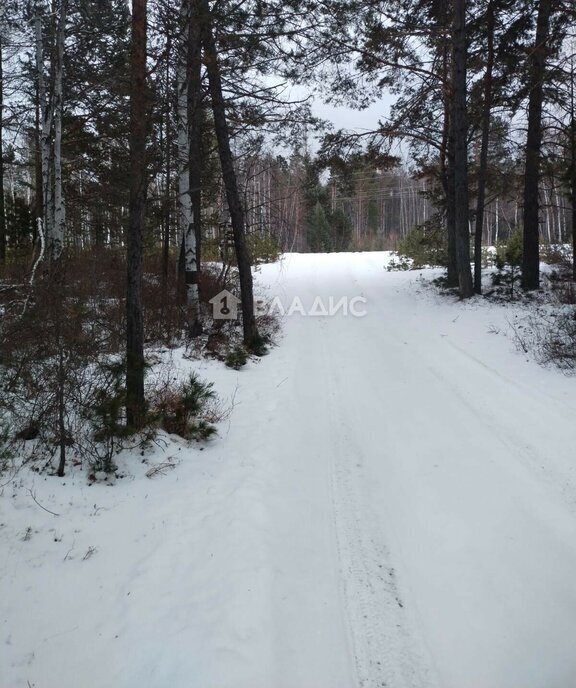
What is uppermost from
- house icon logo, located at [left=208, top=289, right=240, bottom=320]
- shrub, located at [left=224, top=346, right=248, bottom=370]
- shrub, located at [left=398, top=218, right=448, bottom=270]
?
shrub, located at [left=398, top=218, right=448, bottom=270]

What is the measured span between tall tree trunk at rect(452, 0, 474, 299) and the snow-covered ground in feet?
24.0

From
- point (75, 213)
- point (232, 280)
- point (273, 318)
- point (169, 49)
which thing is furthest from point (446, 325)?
point (75, 213)

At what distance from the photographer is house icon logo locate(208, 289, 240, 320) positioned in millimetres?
11530

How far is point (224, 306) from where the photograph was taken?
1177 centimetres

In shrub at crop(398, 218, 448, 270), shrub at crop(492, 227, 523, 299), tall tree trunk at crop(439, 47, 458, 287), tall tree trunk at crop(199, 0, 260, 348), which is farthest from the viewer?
shrub at crop(398, 218, 448, 270)

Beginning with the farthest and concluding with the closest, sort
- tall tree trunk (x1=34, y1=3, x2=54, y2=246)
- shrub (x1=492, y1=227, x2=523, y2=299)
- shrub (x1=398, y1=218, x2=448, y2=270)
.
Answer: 1. shrub (x1=398, y1=218, x2=448, y2=270)
2. shrub (x1=492, y1=227, x2=523, y2=299)
3. tall tree trunk (x1=34, y1=3, x2=54, y2=246)

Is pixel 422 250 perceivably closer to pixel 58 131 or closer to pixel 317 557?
pixel 58 131

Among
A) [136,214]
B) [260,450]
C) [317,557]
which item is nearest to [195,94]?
[136,214]

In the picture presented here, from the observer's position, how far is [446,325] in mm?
11367

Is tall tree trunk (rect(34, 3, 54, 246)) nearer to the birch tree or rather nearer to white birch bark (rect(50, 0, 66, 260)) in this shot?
the birch tree

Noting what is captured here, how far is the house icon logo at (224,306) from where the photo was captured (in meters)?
11.5

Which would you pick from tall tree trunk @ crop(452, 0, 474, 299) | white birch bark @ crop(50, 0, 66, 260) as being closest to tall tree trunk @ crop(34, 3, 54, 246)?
white birch bark @ crop(50, 0, 66, 260)

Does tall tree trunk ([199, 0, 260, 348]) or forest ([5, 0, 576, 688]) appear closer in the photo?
forest ([5, 0, 576, 688])

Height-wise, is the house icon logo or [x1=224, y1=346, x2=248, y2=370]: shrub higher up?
the house icon logo
